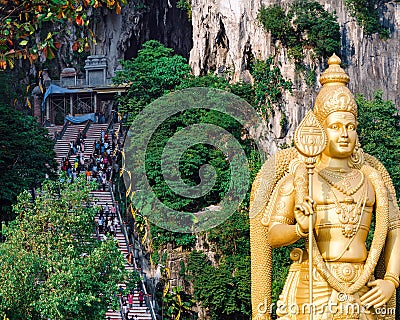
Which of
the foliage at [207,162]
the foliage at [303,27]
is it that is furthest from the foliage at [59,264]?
the foliage at [303,27]

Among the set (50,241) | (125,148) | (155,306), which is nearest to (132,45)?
(125,148)

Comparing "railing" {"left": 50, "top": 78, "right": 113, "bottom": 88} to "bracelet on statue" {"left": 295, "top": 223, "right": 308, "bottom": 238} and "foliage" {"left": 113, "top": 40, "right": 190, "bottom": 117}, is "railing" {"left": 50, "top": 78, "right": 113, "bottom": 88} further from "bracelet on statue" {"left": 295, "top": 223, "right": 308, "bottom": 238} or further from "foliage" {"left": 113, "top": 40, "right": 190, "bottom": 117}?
"bracelet on statue" {"left": 295, "top": 223, "right": 308, "bottom": 238}

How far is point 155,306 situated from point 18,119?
6.28 metres

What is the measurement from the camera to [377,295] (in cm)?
1475

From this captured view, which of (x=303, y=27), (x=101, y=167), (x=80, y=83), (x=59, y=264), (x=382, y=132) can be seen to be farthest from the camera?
(x=80, y=83)

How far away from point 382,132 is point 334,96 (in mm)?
17780

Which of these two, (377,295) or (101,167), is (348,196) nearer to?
(377,295)

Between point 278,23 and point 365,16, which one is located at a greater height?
point 365,16

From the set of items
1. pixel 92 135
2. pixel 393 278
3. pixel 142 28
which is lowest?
pixel 92 135

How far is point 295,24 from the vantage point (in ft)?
117

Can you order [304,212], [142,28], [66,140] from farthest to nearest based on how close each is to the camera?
1. [142,28]
2. [66,140]
3. [304,212]

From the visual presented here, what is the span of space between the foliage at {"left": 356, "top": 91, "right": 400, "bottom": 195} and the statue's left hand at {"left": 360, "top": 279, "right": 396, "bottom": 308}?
16943 mm

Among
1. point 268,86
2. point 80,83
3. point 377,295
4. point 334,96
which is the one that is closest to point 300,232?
point 377,295

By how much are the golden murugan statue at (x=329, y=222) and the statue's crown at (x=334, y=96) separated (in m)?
0.01
